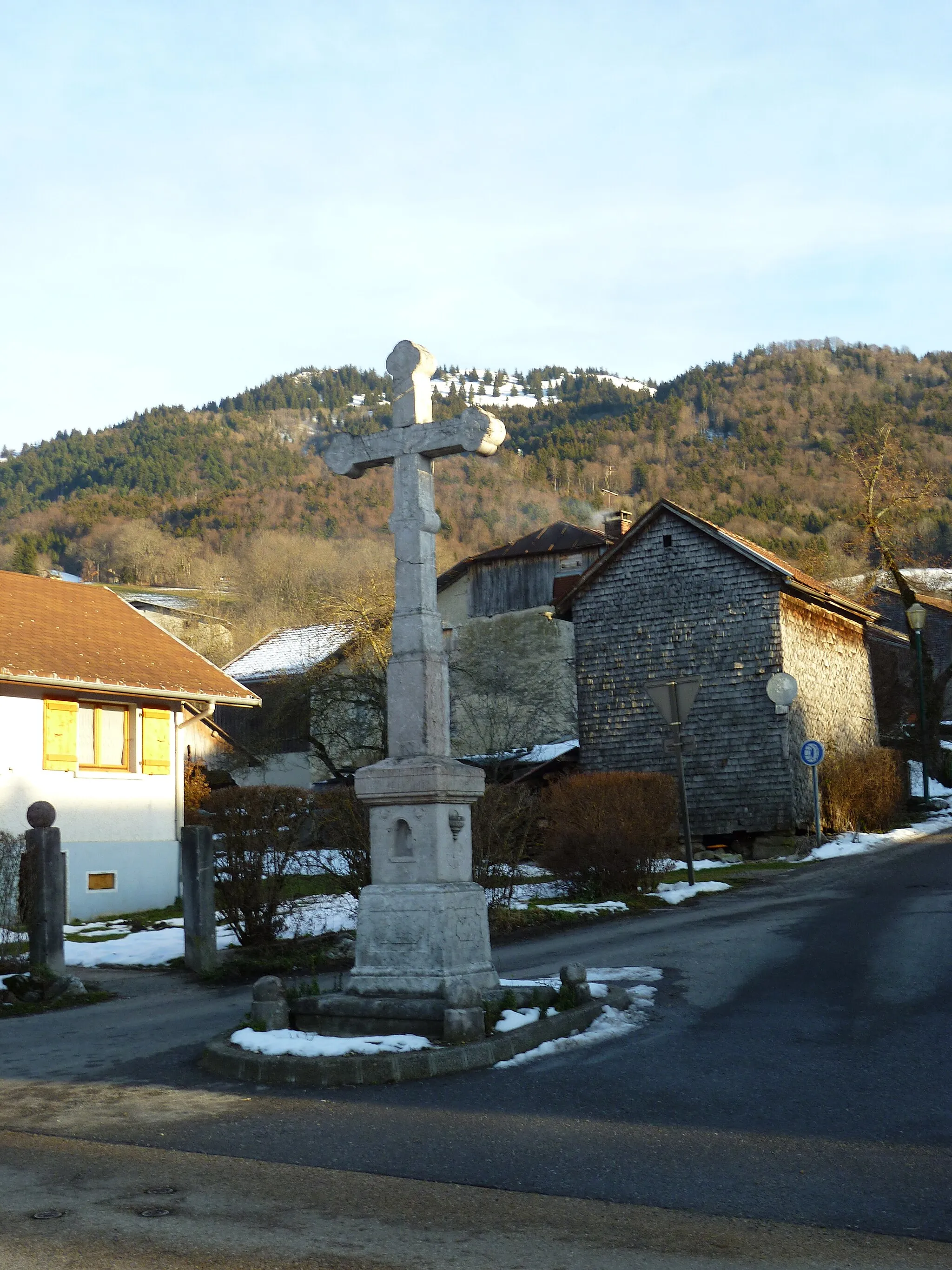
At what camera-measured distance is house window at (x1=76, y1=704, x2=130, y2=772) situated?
21.1m

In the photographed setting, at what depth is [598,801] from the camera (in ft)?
62.8

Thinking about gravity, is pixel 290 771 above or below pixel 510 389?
below

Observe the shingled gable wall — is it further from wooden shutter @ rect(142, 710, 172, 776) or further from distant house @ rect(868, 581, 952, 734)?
wooden shutter @ rect(142, 710, 172, 776)

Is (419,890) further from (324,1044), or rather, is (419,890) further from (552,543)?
(552,543)

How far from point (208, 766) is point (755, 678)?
23252 mm

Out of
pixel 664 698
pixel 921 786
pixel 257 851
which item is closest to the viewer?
pixel 257 851

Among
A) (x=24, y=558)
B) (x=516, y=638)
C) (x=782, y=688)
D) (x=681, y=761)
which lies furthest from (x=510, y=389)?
(x=681, y=761)

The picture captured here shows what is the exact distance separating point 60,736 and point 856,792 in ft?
56.9

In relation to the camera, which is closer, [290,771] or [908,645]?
[290,771]

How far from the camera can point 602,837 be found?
18.5 m

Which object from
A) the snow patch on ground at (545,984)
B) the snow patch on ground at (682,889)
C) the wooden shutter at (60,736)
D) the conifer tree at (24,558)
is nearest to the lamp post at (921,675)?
the snow patch on ground at (682,889)

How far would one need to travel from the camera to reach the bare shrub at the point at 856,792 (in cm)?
2862

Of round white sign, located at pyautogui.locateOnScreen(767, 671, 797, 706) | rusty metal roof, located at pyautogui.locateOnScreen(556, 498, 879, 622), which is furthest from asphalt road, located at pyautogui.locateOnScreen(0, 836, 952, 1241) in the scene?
rusty metal roof, located at pyautogui.locateOnScreen(556, 498, 879, 622)

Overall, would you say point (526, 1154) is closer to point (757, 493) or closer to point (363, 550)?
point (363, 550)
